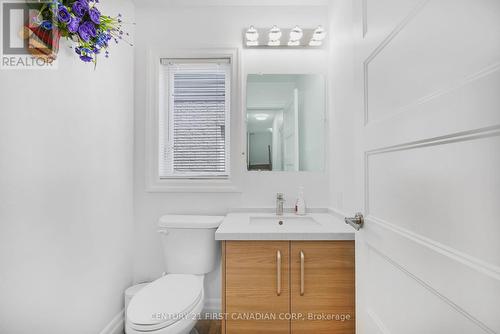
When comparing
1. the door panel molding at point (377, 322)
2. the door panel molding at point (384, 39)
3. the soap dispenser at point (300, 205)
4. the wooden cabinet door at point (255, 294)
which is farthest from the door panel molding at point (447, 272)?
the soap dispenser at point (300, 205)

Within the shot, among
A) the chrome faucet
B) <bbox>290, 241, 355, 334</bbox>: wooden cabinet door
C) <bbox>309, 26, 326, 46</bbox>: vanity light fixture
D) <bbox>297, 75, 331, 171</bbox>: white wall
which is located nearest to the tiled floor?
<bbox>290, 241, 355, 334</bbox>: wooden cabinet door

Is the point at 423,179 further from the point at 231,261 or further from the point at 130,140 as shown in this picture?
the point at 130,140

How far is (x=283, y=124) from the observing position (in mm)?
1978

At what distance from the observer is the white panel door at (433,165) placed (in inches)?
16.8

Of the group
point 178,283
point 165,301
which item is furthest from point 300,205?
point 165,301

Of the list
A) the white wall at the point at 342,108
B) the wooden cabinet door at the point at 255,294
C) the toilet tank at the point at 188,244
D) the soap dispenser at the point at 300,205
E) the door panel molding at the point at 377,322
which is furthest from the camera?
the soap dispenser at the point at 300,205

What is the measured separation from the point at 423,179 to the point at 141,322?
1261 millimetres

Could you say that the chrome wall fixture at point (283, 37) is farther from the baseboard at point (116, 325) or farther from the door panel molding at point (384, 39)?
the baseboard at point (116, 325)

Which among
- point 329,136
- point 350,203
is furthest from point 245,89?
point 350,203

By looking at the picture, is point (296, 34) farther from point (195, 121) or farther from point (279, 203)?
point (279, 203)

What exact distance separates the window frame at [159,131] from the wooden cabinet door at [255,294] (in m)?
0.70

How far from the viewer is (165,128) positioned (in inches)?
81.5

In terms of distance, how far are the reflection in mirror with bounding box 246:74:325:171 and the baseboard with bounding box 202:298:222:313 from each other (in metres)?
1.03

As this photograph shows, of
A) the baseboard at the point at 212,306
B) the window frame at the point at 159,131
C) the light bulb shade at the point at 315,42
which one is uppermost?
the light bulb shade at the point at 315,42
